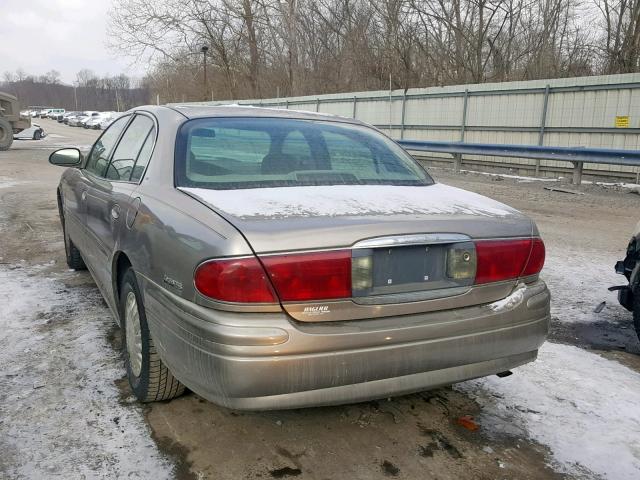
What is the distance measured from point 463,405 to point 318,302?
1284 millimetres

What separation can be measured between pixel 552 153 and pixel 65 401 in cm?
1233

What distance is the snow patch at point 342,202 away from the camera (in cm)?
237

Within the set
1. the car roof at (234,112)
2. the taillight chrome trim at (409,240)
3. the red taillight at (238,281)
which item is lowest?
the red taillight at (238,281)

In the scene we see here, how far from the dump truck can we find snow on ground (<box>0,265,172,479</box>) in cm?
1908

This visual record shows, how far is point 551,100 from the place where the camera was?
14.8 m

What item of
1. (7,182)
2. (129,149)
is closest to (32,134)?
(7,182)

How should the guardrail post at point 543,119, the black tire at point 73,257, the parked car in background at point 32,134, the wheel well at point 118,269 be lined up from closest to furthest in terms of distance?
the wheel well at point 118,269, the black tire at point 73,257, the guardrail post at point 543,119, the parked car in background at point 32,134

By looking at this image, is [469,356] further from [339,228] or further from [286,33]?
[286,33]

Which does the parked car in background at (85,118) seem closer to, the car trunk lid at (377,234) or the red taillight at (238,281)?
the car trunk lid at (377,234)

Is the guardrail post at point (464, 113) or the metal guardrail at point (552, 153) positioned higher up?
the guardrail post at point (464, 113)

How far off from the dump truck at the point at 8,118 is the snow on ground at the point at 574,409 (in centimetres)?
2190

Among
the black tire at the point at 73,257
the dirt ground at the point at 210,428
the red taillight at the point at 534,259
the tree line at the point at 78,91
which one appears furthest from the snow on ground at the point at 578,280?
the tree line at the point at 78,91

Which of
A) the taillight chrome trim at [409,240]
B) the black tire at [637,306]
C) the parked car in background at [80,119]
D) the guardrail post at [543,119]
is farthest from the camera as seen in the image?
the parked car in background at [80,119]

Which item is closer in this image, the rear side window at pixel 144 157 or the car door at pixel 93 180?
the rear side window at pixel 144 157
